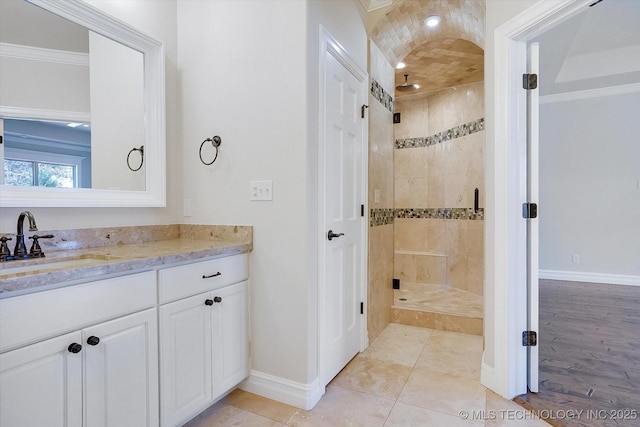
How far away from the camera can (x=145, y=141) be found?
2.01m

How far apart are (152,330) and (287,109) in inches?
49.8

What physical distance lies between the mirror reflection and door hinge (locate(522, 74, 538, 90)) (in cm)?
225

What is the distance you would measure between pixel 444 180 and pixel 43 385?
14.9 feet

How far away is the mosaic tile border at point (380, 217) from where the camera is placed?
2.72 metres

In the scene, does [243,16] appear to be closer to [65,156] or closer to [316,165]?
[316,165]

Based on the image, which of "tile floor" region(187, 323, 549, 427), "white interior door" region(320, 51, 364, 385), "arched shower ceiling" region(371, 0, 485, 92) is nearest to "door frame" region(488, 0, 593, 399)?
"tile floor" region(187, 323, 549, 427)

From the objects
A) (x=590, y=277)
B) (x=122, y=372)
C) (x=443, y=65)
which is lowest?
(x=590, y=277)

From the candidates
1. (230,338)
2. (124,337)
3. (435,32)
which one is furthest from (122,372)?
(435,32)

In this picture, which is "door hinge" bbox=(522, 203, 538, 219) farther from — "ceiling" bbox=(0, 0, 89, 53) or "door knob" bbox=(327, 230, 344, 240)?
"ceiling" bbox=(0, 0, 89, 53)

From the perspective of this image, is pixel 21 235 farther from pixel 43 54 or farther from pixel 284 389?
pixel 284 389

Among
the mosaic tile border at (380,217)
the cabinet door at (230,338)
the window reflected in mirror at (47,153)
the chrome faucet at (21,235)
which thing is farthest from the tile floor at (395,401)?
the window reflected in mirror at (47,153)

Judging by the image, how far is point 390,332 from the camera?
9.75 feet

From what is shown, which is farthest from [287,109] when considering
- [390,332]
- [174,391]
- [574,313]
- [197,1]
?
[574,313]

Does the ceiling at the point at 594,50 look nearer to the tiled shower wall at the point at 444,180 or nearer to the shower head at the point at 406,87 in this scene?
the tiled shower wall at the point at 444,180
